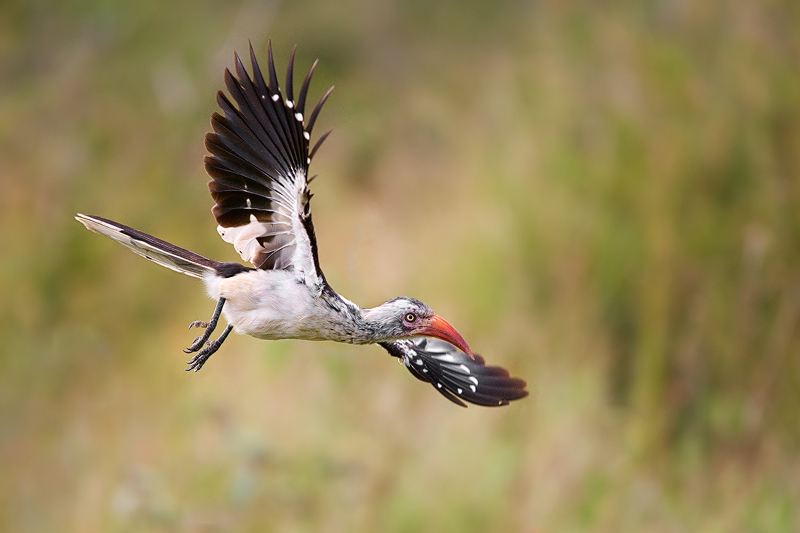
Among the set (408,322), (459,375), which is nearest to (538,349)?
(459,375)

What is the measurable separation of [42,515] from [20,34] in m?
6.75

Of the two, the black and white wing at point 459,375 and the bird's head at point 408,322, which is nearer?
the bird's head at point 408,322

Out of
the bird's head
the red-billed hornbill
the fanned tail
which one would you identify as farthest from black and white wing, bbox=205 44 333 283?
the bird's head

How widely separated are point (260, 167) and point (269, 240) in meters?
0.20

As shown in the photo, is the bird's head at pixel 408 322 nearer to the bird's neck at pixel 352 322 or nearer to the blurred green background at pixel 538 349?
the bird's neck at pixel 352 322

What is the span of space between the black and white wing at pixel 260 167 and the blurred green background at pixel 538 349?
9.09 ft

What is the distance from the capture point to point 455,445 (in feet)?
18.6

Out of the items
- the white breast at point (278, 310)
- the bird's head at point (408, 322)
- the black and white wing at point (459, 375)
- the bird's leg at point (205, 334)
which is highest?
the black and white wing at point (459, 375)

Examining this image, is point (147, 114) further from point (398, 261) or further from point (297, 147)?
point (297, 147)

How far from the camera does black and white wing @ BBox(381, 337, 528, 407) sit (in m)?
2.97

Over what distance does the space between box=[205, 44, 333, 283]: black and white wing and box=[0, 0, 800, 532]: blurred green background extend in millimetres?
2769

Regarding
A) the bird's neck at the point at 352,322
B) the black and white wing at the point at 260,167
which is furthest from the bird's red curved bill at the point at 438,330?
the black and white wing at the point at 260,167

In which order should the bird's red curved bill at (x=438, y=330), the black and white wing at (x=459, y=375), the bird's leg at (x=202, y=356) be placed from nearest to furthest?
the bird's leg at (x=202, y=356) < the bird's red curved bill at (x=438, y=330) < the black and white wing at (x=459, y=375)

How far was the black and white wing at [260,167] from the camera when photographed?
2.31 m
